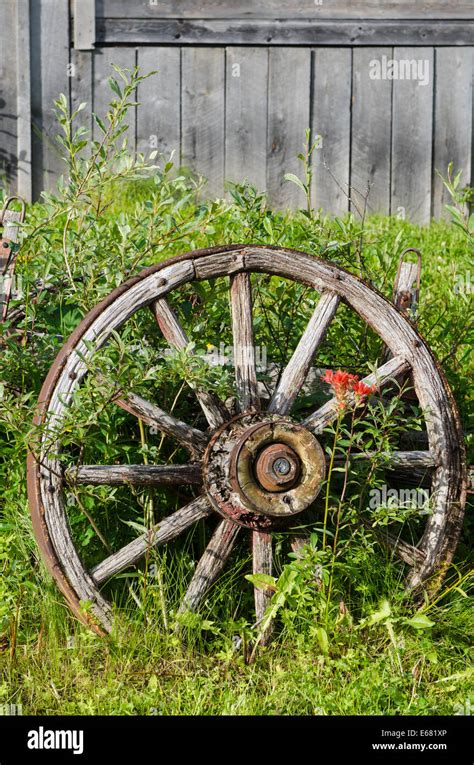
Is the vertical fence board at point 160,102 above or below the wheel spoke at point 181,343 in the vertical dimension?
above

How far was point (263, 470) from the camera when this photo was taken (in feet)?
9.64

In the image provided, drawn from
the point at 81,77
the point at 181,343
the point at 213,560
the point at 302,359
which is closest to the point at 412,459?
the point at 302,359

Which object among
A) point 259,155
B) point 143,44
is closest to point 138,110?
point 143,44

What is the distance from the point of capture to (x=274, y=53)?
21.6 feet

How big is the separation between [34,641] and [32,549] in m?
0.32

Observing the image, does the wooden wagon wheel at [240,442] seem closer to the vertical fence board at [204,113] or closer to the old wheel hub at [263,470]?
the old wheel hub at [263,470]

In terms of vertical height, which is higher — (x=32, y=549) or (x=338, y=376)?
(x=338, y=376)

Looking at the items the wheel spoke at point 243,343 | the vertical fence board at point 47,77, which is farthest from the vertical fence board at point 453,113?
the wheel spoke at point 243,343

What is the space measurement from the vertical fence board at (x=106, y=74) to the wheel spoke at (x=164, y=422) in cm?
391

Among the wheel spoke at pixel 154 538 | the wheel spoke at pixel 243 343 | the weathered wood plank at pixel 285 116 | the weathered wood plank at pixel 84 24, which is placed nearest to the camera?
the wheel spoke at pixel 154 538

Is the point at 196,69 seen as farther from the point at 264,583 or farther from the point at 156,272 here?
the point at 264,583

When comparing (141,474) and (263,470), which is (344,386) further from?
(141,474)

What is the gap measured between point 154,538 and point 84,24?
4.63m

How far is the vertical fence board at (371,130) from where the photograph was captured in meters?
6.61
